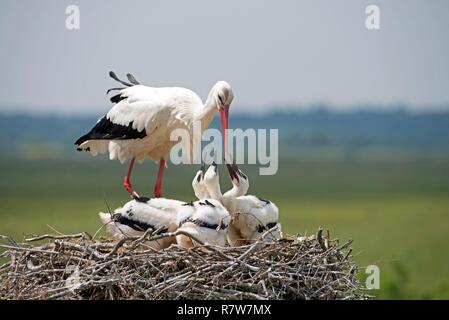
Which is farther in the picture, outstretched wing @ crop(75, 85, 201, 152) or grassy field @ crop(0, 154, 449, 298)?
grassy field @ crop(0, 154, 449, 298)

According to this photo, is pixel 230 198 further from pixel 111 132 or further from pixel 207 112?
pixel 111 132

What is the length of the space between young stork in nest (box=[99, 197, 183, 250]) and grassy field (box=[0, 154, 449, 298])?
14.2 metres

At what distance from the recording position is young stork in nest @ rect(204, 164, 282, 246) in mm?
8656

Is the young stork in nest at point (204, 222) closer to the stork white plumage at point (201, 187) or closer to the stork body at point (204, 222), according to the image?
the stork body at point (204, 222)

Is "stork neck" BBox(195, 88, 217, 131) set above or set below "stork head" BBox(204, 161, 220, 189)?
above

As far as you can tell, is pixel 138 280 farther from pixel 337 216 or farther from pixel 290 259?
pixel 337 216

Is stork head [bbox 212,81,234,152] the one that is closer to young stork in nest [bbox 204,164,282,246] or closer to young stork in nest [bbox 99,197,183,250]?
young stork in nest [bbox 204,164,282,246]

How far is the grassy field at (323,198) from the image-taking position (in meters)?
32.0

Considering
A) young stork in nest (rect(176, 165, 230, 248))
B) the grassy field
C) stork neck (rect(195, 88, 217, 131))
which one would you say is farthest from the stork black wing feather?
the grassy field

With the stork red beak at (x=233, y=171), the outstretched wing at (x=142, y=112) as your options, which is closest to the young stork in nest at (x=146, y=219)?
the stork red beak at (x=233, y=171)

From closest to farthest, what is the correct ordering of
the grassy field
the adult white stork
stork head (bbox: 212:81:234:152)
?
stork head (bbox: 212:81:234:152), the adult white stork, the grassy field

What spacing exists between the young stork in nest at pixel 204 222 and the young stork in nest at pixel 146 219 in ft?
0.40

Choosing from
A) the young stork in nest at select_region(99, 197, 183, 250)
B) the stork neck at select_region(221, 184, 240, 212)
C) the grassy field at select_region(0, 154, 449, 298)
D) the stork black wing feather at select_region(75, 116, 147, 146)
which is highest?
the stork black wing feather at select_region(75, 116, 147, 146)
